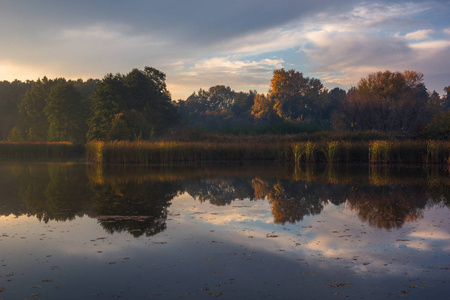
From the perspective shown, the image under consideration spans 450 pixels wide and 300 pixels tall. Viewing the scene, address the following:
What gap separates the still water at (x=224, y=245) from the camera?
466 centimetres

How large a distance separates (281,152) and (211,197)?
1816 centimetres

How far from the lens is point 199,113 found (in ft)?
327

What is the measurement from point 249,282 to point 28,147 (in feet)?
136

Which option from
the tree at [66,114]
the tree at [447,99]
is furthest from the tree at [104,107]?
the tree at [447,99]

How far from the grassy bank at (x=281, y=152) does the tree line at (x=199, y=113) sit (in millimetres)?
6385

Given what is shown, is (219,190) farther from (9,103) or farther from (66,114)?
(9,103)

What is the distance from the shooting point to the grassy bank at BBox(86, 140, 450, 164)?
25.8 metres

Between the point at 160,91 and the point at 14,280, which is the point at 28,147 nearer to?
the point at 160,91

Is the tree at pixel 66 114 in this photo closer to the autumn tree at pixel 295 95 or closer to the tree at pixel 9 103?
the tree at pixel 9 103

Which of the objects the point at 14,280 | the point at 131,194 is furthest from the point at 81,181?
the point at 14,280

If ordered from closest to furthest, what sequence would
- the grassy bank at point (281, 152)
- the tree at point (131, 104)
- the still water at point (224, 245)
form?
1. the still water at point (224, 245)
2. the grassy bank at point (281, 152)
3. the tree at point (131, 104)

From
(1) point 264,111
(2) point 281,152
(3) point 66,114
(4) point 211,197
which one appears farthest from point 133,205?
(1) point 264,111

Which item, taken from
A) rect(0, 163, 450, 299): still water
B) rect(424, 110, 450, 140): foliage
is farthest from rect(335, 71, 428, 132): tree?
rect(0, 163, 450, 299): still water

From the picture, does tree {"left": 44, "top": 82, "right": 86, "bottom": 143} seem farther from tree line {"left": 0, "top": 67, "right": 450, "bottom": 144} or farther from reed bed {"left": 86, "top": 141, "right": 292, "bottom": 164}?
reed bed {"left": 86, "top": 141, "right": 292, "bottom": 164}
